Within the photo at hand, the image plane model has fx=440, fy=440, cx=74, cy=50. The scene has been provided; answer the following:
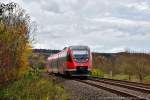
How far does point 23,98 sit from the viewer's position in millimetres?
17734

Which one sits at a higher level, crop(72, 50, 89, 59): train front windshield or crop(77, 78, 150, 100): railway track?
crop(72, 50, 89, 59): train front windshield

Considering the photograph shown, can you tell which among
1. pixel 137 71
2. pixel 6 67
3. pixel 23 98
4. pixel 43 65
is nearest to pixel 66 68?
pixel 137 71

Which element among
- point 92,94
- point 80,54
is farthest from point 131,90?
point 80,54

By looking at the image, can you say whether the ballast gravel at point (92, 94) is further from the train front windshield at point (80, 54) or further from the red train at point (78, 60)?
the train front windshield at point (80, 54)

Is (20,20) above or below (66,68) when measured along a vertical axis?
above

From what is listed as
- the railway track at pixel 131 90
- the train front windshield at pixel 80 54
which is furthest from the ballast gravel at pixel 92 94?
the train front windshield at pixel 80 54

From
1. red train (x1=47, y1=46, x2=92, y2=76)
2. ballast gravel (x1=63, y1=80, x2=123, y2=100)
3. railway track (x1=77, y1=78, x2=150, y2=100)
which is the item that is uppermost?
red train (x1=47, y1=46, x2=92, y2=76)

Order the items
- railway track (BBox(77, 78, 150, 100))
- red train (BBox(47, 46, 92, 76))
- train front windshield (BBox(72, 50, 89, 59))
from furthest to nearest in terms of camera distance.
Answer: train front windshield (BBox(72, 50, 89, 59)), red train (BBox(47, 46, 92, 76)), railway track (BBox(77, 78, 150, 100))

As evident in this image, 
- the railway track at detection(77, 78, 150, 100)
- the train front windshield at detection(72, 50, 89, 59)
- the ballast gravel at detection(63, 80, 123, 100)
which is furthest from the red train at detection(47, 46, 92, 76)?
the ballast gravel at detection(63, 80, 123, 100)

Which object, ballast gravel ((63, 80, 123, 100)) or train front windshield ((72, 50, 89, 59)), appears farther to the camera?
train front windshield ((72, 50, 89, 59))

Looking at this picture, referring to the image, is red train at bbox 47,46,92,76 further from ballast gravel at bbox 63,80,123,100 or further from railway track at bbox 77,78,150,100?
ballast gravel at bbox 63,80,123,100

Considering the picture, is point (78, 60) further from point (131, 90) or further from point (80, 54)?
point (131, 90)

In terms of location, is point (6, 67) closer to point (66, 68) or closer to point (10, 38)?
point (10, 38)

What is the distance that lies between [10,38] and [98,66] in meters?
35.1
